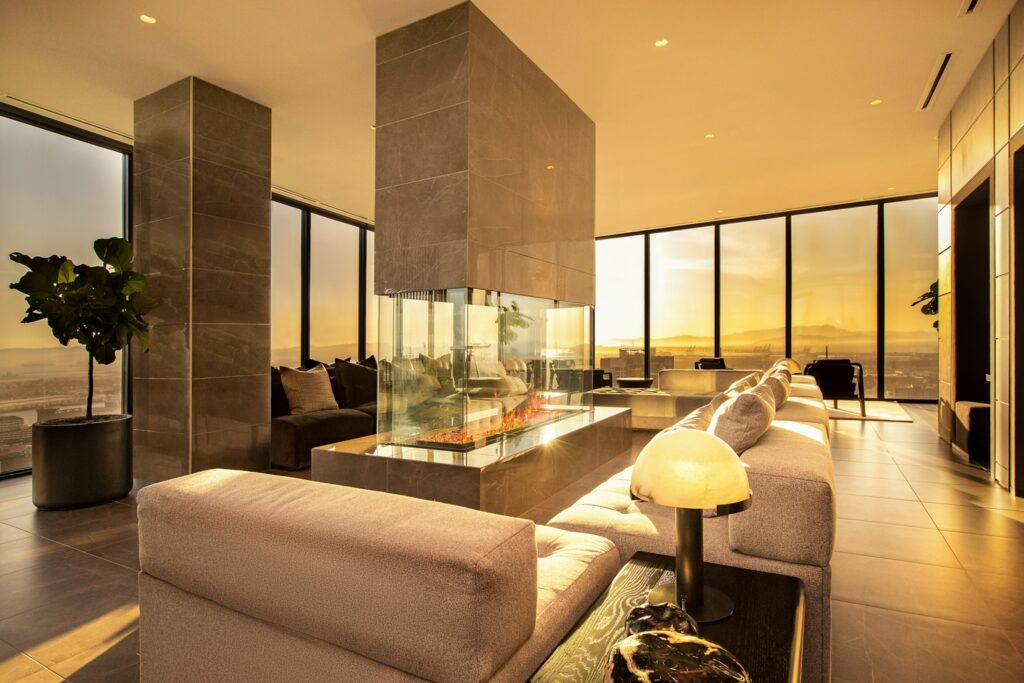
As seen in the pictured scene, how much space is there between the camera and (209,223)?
13.8 feet

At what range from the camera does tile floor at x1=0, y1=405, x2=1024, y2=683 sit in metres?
1.83

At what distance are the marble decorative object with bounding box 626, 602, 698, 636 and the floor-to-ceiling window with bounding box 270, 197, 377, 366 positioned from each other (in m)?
6.73

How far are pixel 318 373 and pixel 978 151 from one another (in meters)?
6.10

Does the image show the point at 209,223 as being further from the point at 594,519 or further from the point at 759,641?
the point at 759,641

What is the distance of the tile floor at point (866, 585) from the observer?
1.83 metres

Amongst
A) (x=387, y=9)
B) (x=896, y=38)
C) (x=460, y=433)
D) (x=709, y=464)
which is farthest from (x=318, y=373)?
(x=896, y=38)

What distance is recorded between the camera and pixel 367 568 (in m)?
0.91

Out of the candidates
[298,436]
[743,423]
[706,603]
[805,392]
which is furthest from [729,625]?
[298,436]

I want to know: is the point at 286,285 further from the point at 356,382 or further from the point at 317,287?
the point at 356,382

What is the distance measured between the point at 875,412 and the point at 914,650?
22.4 feet

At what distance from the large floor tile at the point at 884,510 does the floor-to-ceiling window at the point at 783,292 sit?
6.24m

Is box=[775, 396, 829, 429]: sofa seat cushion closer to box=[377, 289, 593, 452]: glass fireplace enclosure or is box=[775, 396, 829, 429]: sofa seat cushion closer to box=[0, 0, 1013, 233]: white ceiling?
box=[377, 289, 593, 452]: glass fireplace enclosure

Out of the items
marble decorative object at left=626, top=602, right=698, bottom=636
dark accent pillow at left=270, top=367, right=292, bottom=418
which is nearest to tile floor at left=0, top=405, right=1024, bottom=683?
marble decorative object at left=626, top=602, right=698, bottom=636

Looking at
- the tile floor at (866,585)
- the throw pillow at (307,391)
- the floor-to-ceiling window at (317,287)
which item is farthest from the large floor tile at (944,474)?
the floor-to-ceiling window at (317,287)
